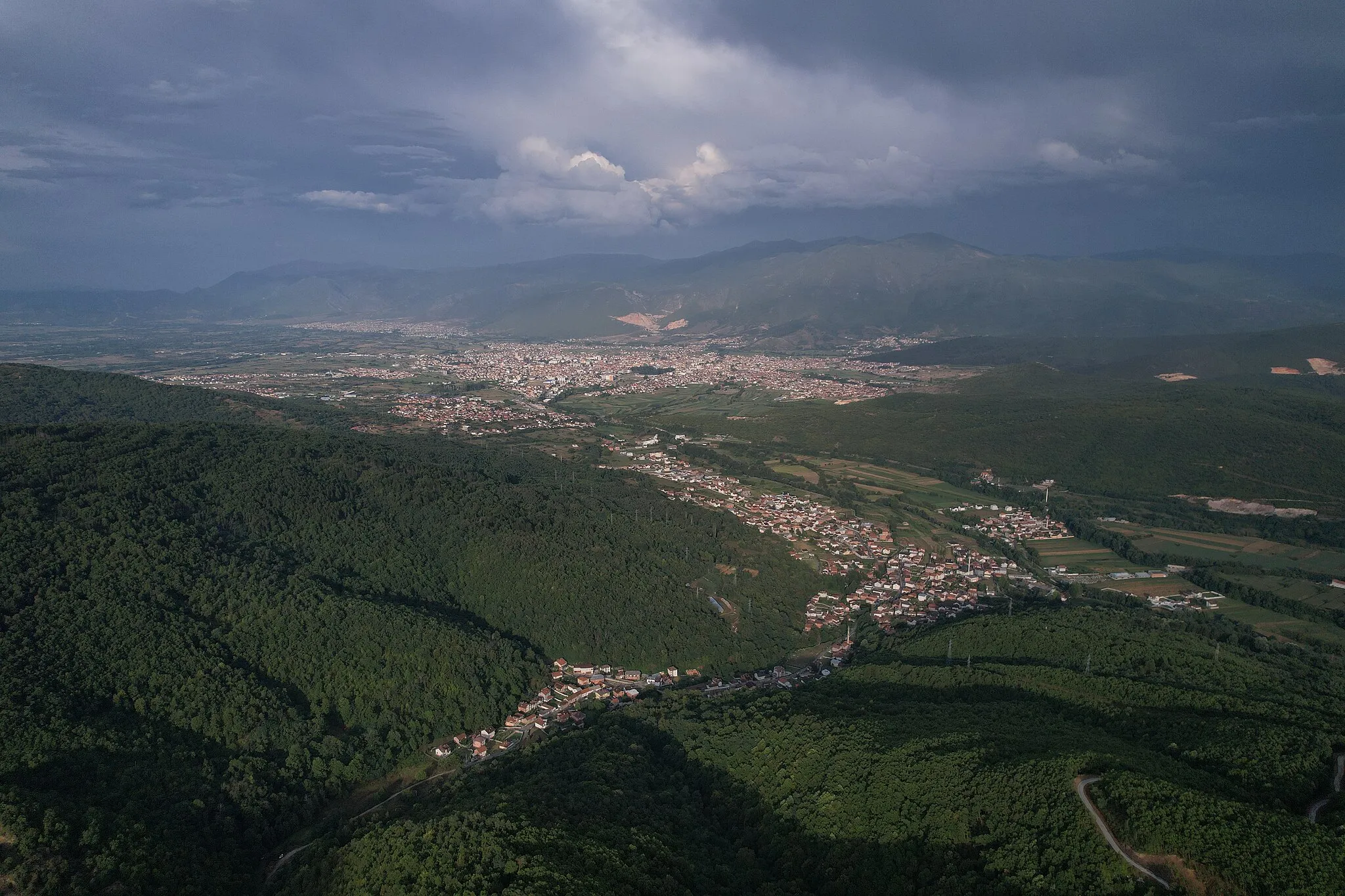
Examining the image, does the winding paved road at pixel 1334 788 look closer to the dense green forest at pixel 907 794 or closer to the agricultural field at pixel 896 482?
the dense green forest at pixel 907 794

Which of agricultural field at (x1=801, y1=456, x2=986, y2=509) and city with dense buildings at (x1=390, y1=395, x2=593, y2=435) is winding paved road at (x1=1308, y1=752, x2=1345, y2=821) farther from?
city with dense buildings at (x1=390, y1=395, x2=593, y2=435)

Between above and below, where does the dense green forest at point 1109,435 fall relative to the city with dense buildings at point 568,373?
below

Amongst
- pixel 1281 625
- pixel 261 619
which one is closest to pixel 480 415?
pixel 261 619

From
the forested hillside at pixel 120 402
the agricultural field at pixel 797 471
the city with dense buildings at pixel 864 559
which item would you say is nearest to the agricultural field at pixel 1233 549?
the city with dense buildings at pixel 864 559

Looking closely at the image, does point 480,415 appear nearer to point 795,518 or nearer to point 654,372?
point 795,518

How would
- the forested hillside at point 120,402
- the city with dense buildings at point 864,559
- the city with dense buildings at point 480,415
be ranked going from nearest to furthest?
the city with dense buildings at point 864,559
the forested hillside at point 120,402
the city with dense buildings at point 480,415

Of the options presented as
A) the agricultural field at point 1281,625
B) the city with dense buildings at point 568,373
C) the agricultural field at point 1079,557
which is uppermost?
the city with dense buildings at point 568,373
